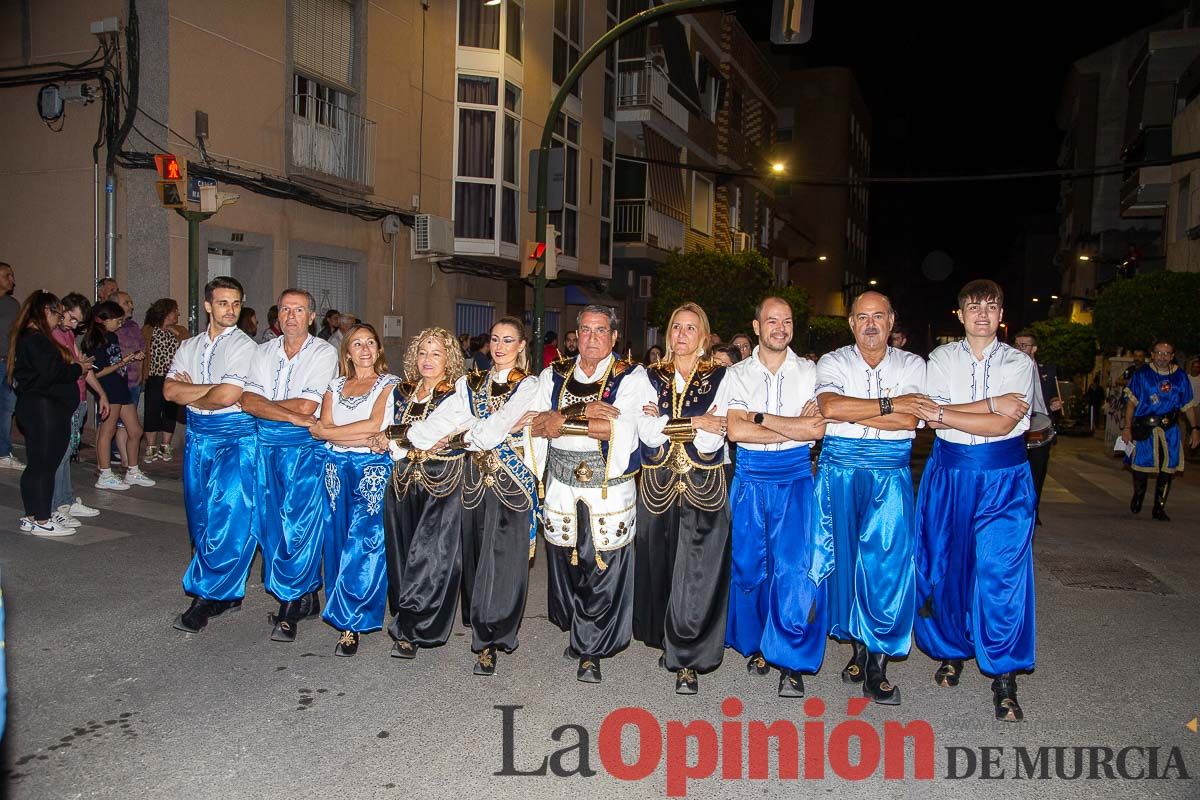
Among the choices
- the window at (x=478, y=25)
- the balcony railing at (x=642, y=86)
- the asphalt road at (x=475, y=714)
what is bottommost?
the asphalt road at (x=475, y=714)

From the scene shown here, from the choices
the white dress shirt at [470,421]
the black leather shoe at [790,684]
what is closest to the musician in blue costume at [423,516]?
the white dress shirt at [470,421]

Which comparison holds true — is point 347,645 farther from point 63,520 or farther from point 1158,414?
point 1158,414

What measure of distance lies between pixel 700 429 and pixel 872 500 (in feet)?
3.23

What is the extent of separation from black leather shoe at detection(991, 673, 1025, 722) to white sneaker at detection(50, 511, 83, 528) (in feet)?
24.1

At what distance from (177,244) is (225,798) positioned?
36.6 ft

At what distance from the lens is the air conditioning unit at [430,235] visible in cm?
1814

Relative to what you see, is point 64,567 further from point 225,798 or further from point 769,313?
point 769,313

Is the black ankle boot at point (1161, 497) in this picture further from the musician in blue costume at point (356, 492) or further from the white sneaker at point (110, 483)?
the white sneaker at point (110, 483)

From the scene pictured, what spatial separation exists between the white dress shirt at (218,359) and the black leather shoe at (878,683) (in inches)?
157

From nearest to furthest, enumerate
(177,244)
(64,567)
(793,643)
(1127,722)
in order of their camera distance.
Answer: (1127,722) → (793,643) → (64,567) → (177,244)

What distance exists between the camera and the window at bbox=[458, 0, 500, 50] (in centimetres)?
1952

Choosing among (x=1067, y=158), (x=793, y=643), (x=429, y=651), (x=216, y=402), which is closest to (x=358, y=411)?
(x=216, y=402)

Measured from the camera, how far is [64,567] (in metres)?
7.11

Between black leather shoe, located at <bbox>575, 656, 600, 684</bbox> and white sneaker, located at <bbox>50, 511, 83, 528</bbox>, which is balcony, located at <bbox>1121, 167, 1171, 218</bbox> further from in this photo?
white sneaker, located at <bbox>50, 511, 83, 528</bbox>
